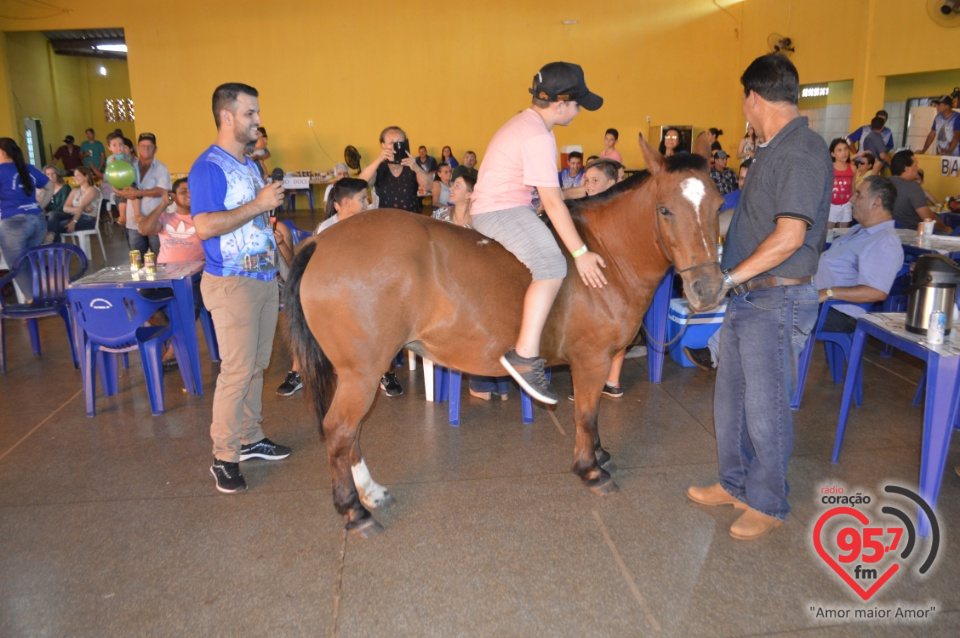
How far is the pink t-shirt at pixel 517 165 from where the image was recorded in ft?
10.0

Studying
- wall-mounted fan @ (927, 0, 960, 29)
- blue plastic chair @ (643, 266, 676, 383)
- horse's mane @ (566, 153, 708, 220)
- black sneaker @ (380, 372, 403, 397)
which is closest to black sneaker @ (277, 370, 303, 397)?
black sneaker @ (380, 372, 403, 397)

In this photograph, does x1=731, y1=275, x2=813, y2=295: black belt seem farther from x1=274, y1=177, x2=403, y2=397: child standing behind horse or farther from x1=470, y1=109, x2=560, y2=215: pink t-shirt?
x1=274, y1=177, x2=403, y2=397: child standing behind horse

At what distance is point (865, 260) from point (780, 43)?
47.4 feet

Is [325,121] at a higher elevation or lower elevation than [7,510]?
higher

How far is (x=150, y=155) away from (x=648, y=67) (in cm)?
1553

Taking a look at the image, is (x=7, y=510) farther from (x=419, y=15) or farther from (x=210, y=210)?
(x=419, y=15)

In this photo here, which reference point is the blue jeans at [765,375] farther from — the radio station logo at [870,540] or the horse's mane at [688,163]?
the horse's mane at [688,163]

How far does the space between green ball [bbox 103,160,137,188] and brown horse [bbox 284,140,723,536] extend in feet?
14.0

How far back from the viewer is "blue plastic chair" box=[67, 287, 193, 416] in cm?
453

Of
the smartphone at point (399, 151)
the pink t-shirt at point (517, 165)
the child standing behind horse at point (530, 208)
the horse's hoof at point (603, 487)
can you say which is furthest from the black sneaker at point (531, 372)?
the smartphone at point (399, 151)

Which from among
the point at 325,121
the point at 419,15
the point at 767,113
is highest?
the point at 419,15

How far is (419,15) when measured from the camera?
1795cm

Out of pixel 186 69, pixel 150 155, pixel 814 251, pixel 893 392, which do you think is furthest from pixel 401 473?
pixel 186 69

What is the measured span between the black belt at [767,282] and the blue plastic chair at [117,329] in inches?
159
